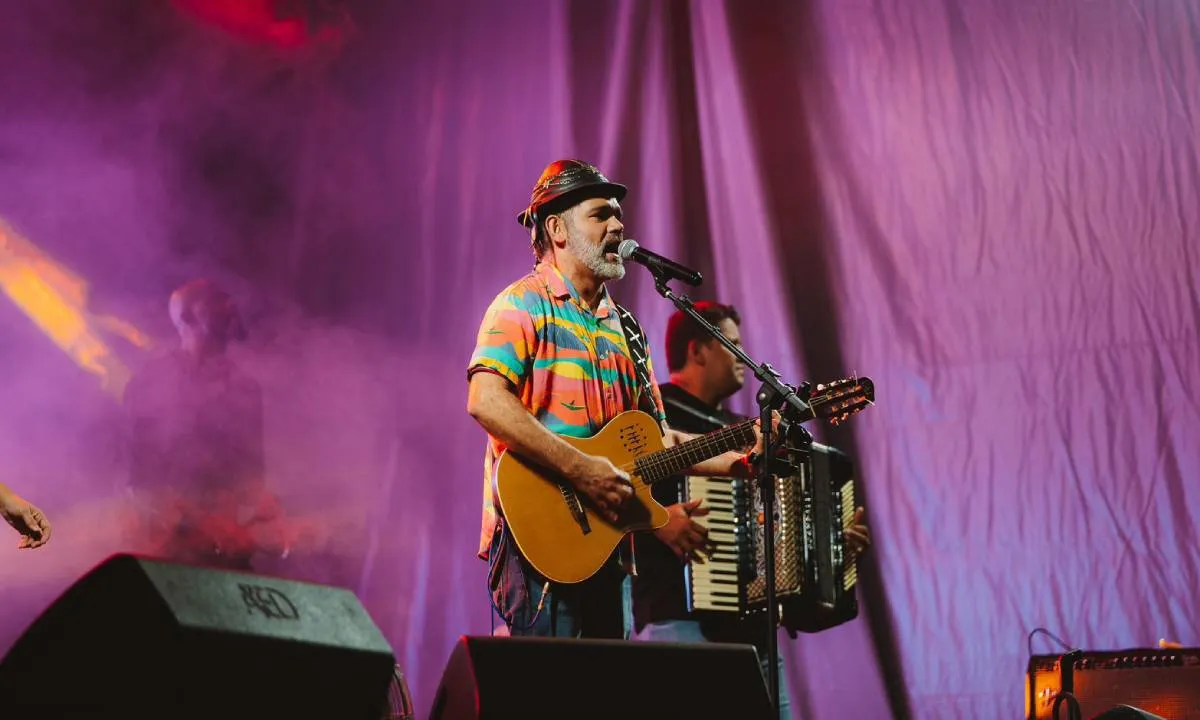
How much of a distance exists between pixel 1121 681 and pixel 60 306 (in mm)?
Result: 4838

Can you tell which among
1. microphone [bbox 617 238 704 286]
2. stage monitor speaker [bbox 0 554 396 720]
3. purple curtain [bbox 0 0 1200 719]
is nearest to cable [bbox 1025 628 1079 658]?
purple curtain [bbox 0 0 1200 719]

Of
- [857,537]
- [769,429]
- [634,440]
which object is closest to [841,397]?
[769,429]

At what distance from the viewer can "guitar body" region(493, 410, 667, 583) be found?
3.38 m

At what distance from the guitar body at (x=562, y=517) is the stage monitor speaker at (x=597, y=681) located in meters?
0.77

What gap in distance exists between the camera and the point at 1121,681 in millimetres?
4367

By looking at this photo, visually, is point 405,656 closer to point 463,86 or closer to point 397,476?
point 397,476

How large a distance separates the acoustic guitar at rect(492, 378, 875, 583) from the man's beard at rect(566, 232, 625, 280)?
0.49 metres

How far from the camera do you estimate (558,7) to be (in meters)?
6.21

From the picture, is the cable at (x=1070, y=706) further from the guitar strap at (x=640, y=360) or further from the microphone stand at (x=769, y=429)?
the guitar strap at (x=640, y=360)

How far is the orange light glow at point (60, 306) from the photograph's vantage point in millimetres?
5461

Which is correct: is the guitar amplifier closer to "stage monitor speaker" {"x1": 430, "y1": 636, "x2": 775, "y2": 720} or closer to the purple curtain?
the purple curtain

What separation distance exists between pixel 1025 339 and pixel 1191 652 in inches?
74.9

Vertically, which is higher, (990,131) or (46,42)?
(46,42)

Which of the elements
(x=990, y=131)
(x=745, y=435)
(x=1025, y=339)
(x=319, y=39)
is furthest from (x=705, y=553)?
(x=319, y=39)
